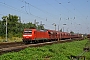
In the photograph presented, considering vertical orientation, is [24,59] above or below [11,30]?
below

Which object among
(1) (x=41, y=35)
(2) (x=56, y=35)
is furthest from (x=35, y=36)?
(2) (x=56, y=35)

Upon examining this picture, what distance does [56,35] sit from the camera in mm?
66812

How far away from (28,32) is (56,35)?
25773mm

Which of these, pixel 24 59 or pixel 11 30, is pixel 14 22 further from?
pixel 24 59

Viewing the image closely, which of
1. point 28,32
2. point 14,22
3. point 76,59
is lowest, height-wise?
point 76,59

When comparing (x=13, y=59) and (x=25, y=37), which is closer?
(x=13, y=59)

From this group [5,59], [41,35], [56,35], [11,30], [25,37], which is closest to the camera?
[5,59]

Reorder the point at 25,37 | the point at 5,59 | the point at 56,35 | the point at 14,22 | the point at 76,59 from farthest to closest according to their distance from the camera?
the point at 14,22 < the point at 56,35 < the point at 25,37 < the point at 76,59 < the point at 5,59

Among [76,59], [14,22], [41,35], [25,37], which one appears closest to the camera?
[76,59]

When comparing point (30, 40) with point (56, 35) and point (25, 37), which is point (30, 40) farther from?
point (56, 35)

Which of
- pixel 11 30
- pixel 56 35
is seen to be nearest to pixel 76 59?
pixel 56 35

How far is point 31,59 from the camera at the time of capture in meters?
14.8

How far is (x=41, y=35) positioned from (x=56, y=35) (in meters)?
19.4

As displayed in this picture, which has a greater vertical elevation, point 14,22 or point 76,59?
point 14,22
